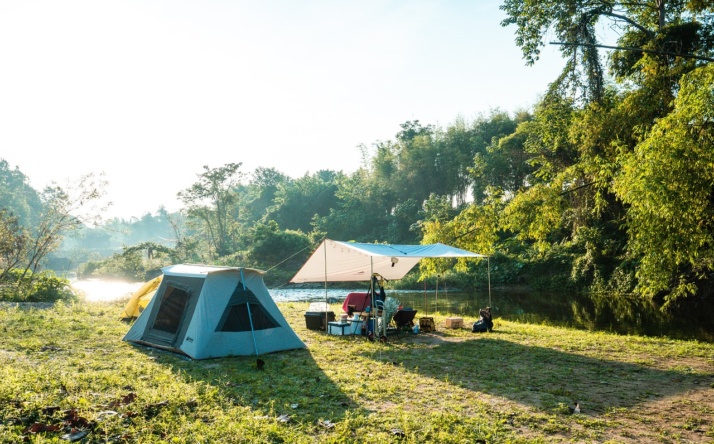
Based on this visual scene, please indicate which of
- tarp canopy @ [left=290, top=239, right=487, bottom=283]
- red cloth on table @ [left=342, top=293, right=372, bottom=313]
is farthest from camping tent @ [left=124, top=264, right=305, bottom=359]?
red cloth on table @ [left=342, top=293, right=372, bottom=313]

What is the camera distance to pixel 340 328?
10258mm

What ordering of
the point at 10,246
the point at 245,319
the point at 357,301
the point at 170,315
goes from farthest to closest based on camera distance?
the point at 10,246, the point at 357,301, the point at 170,315, the point at 245,319

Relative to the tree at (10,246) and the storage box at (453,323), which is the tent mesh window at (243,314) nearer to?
the storage box at (453,323)

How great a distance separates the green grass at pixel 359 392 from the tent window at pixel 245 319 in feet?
2.05

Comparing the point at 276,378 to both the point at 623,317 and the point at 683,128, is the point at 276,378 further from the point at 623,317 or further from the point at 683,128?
the point at 623,317

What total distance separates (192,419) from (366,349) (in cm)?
444

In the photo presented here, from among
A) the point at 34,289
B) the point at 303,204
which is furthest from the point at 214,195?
the point at 34,289

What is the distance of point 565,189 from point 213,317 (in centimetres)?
1147

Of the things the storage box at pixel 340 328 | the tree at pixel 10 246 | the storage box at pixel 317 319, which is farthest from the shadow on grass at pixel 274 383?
the tree at pixel 10 246

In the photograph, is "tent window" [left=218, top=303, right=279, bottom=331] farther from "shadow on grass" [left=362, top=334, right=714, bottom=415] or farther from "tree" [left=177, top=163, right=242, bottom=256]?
"tree" [left=177, top=163, right=242, bottom=256]

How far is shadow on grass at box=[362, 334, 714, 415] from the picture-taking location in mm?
5477

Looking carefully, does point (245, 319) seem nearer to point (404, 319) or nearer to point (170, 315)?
point (170, 315)

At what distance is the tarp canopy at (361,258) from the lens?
33.4 ft

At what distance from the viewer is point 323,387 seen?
19.1 ft
